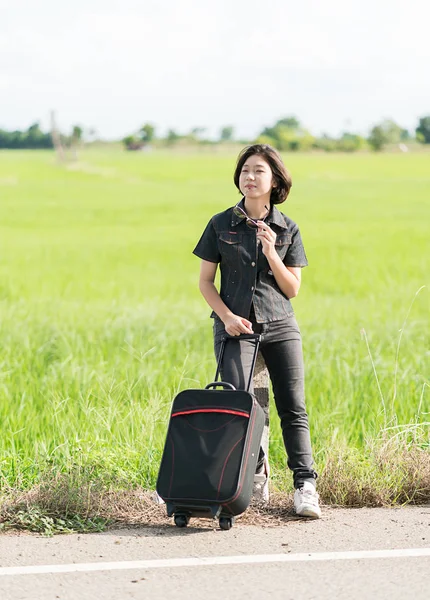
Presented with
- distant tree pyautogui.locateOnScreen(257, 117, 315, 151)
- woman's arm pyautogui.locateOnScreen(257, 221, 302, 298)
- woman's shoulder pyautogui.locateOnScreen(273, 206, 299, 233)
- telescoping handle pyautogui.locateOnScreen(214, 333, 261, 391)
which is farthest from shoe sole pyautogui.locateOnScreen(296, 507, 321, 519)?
distant tree pyautogui.locateOnScreen(257, 117, 315, 151)

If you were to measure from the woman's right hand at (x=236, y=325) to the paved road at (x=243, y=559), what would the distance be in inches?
35.5

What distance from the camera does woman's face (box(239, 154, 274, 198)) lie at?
443 cm

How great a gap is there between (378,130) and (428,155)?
8.62 meters

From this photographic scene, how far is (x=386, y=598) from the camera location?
3346 mm

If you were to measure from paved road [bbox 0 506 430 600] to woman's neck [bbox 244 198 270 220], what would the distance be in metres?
1.48

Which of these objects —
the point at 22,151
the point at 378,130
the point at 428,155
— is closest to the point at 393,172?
the point at 378,130

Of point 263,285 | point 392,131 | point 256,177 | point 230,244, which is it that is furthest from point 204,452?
point 392,131

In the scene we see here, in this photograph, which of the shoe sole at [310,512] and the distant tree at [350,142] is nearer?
the shoe sole at [310,512]

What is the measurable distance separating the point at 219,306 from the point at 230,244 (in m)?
0.31

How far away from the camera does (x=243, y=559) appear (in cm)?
375

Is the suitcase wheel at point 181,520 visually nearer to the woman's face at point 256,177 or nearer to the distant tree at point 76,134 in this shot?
the woman's face at point 256,177

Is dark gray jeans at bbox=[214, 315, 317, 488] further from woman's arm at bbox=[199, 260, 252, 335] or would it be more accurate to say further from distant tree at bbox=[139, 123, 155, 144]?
distant tree at bbox=[139, 123, 155, 144]

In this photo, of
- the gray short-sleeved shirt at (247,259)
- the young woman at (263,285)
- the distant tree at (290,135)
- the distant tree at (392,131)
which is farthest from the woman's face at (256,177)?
the distant tree at (290,135)

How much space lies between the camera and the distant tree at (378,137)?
5462 centimetres
